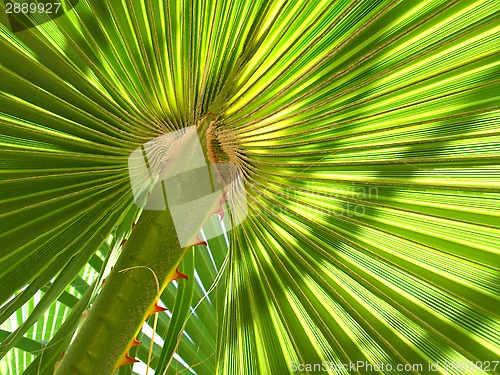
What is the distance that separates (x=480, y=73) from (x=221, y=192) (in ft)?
1.69

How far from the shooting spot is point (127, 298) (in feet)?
2.87

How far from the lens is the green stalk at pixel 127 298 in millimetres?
827

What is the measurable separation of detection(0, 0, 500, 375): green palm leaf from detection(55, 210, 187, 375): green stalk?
0.13 m

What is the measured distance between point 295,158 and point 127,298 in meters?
0.42

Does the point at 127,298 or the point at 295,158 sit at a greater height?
the point at 295,158

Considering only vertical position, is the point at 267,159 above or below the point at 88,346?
above

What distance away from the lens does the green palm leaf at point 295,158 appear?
0.84 m

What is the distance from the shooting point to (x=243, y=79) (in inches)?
38.2

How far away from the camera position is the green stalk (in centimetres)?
83

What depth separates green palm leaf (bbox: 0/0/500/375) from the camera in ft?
2.76

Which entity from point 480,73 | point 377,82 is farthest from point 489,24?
point 377,82

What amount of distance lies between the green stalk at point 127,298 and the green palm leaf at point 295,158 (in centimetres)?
13

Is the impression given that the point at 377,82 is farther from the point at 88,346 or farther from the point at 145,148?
the point at 88,346

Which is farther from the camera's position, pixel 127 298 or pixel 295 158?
pixel 295 158
